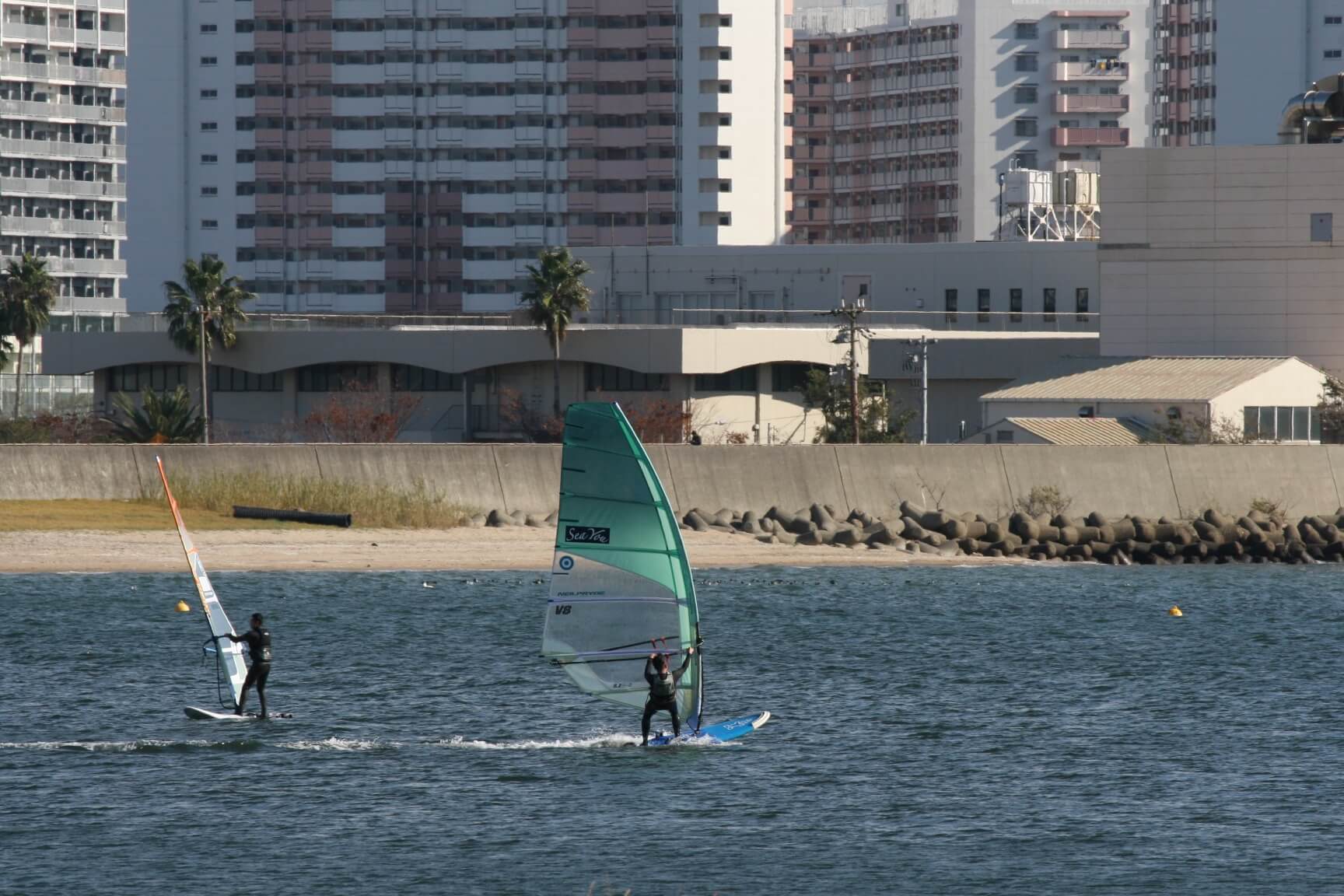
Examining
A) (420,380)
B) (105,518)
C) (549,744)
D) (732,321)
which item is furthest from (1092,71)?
(549,744)

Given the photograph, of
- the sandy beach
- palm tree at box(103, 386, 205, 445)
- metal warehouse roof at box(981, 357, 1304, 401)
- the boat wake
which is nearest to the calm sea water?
the boat wake

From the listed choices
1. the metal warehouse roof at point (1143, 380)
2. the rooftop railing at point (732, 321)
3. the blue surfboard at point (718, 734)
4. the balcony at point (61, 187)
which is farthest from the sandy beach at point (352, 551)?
the balcony at point (61, 187)

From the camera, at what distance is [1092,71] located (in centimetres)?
18450

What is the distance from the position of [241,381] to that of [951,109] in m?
91.9

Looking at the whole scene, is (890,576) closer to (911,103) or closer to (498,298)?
(498,298)

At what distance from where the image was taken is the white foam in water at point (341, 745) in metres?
34.0

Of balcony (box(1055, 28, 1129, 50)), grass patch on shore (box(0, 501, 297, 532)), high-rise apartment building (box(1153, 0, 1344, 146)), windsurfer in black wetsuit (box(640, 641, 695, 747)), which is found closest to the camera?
windsurfer in black wetsuit (box(640, 641, 695, 747))

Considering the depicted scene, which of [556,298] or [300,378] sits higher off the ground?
[556,298]

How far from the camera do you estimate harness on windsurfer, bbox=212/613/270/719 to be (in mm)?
33375

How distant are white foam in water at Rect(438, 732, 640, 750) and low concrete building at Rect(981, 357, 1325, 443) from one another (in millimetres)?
46182

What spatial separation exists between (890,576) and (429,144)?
106136 mm

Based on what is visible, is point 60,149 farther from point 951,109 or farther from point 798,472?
point 798,472

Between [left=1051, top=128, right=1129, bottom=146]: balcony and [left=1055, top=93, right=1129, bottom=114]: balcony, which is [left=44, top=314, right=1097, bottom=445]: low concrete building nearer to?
[left=1051, top=128, right=1129, bottom=146]: balcony

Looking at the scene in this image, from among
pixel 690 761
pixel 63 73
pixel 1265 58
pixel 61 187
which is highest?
pixel 1265 58
